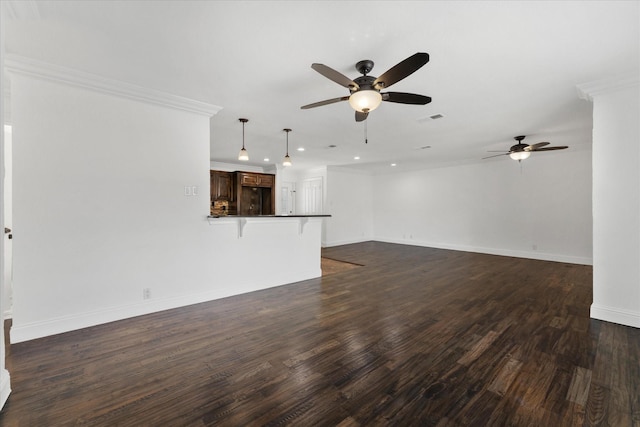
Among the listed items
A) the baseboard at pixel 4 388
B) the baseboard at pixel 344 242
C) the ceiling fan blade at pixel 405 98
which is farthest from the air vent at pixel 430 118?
the baseboard at pixel 344 242

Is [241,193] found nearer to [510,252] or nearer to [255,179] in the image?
[255,179]

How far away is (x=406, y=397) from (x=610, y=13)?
2948 millimetres

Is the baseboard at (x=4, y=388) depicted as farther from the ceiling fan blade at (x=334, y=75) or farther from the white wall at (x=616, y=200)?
the white wall at (x=616, y=200)

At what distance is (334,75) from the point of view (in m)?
2.12

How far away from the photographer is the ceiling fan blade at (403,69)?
1.86m

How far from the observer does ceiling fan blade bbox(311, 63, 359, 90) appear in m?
2.00

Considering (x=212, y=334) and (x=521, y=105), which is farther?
(x=521, y=105)

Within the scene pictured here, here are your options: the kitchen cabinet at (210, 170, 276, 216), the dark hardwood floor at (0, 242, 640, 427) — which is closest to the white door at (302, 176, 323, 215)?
the kitchen cabinet at (210, 170, 276, 216)

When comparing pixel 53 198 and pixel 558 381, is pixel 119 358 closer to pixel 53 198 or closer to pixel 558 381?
pixel 53 198

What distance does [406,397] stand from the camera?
1771 millimetres

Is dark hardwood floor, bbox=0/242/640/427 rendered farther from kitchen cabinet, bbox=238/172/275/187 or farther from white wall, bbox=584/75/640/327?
kitchen cabinet, bbox=238/172/275/187

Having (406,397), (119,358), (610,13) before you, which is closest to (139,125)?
(119,358)

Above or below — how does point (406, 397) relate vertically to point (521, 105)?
below

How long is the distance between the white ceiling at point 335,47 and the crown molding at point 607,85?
0.12 metres
